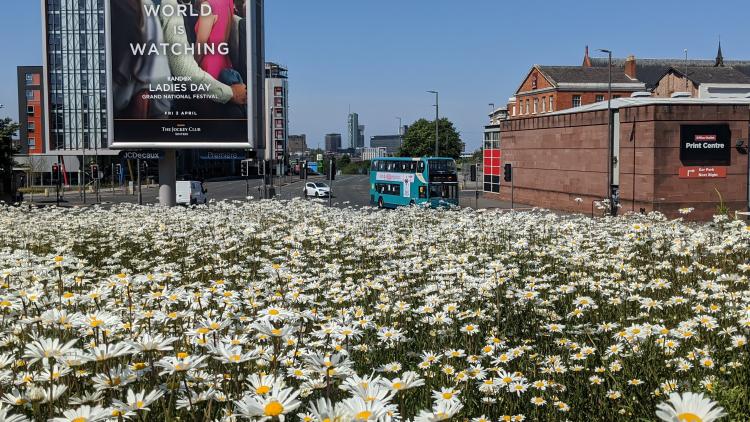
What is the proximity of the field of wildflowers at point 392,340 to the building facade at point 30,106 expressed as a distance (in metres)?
112

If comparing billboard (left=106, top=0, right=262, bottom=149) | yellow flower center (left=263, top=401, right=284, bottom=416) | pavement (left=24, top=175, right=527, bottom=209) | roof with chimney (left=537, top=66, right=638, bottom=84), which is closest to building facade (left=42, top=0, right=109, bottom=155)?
pavement (left=24, top=175, right=527, bottom=209)

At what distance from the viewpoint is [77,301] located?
19.5 feet

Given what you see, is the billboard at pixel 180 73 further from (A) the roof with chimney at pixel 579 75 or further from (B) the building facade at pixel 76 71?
(B) the building facade at pixel 76 71

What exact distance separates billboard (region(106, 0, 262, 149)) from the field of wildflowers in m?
18.8

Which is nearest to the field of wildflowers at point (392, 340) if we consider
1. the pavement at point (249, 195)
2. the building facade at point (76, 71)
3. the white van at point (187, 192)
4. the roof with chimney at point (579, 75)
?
the pavement at point (249, 195)

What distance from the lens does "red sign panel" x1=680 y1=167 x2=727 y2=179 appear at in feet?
118

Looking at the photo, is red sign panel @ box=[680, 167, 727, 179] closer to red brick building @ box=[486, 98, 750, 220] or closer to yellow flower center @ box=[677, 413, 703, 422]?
red brick building @ box=[486, 98, 750, 220]

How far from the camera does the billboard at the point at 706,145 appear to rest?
3578 cm

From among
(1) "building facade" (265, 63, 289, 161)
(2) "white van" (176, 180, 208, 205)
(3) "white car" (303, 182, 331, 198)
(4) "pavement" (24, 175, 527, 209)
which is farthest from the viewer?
(1) "building facade" (265, 63, 289, 161)

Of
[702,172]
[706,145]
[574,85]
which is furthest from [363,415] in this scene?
[574,85]

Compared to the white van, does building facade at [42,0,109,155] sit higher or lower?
higher

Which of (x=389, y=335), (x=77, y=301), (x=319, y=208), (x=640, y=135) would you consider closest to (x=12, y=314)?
(x=77, y=301)

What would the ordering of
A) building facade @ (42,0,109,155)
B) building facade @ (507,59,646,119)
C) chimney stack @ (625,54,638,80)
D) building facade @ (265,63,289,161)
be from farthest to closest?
building facade @ (265,63,289,161) → building facade @ (42,0,109,155) → chimney stack @ (625,54,638,80) → building facade @ (507,59,646,119)

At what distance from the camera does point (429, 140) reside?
124m
